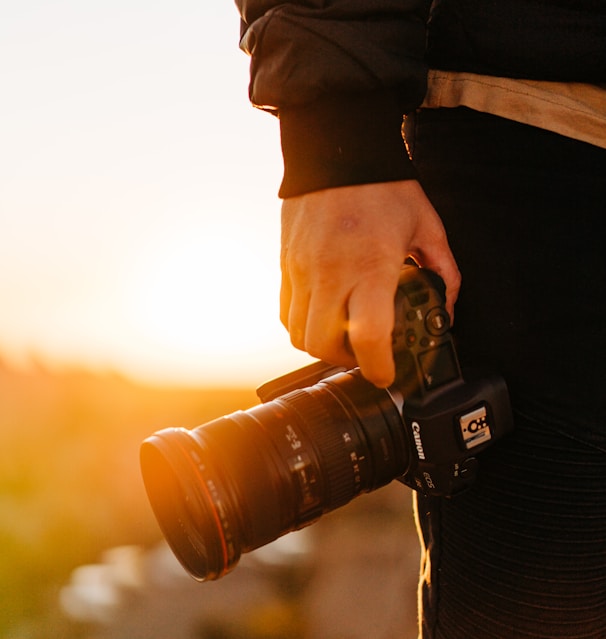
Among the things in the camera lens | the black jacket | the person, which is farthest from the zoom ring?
the black jacket

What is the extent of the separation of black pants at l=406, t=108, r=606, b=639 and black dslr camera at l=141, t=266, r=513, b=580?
4 cm

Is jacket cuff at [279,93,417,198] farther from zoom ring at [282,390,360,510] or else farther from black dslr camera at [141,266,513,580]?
zoom ring at [282,390,360,510]

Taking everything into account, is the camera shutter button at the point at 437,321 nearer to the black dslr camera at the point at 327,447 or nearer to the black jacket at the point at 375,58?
the black dslr camera at the point at 327,447

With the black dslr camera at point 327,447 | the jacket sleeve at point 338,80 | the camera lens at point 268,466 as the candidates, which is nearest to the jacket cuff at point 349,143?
the jacket sleeve at point 338,80

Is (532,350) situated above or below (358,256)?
below

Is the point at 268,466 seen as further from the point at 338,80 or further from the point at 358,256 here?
the point at 338,80

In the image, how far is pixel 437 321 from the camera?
0.82 meters

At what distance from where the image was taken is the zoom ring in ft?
3.04

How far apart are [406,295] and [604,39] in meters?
0.34

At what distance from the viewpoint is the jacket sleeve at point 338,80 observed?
733 millimetres

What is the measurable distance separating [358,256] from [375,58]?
0.20 meters

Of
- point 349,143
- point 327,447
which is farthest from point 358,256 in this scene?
point 327,447

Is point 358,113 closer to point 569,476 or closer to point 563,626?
point 569,476

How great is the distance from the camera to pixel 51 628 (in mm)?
2225
